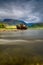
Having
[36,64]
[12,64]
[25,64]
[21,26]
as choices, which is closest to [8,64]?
[12,64]

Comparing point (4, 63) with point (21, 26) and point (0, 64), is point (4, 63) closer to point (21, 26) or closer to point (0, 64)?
point (0, 64)

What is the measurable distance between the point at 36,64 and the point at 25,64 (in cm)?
41

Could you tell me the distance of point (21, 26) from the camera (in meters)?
74.4

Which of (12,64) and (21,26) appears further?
(21,26)

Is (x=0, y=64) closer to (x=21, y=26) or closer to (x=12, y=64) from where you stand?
(x=12, y=64)

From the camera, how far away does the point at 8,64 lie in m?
5.87

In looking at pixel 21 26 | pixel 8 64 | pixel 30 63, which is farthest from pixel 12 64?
pixel 21 26

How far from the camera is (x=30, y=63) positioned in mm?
6090

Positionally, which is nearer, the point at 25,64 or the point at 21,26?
the point at 25,64

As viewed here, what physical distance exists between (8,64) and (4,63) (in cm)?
22

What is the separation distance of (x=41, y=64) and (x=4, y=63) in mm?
1365

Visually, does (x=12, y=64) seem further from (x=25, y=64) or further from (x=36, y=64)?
(x=36, y=64)

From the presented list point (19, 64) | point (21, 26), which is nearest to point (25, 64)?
point (19, 64)

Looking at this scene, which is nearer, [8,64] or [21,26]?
[8,64]
